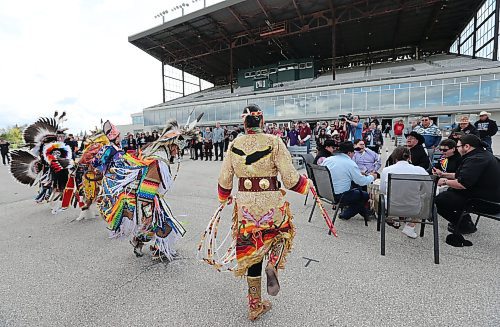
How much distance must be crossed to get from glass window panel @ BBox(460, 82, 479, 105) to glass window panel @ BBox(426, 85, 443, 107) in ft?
4.57

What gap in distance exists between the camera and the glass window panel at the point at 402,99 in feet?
74.3

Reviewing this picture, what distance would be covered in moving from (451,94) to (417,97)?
2.20 m

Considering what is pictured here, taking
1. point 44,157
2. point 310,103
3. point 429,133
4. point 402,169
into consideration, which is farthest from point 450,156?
point 310,103

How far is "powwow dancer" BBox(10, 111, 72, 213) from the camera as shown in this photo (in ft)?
14.1

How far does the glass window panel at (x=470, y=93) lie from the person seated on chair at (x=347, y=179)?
22.7m

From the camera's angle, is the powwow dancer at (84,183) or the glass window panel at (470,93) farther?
the glass window panel at (470,93)

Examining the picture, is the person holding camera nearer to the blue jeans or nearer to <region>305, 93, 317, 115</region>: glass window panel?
the blue jeans

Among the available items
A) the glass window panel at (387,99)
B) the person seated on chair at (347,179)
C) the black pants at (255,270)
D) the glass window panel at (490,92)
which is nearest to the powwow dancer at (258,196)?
the black pants at (255,270)

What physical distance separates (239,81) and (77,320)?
145 feet

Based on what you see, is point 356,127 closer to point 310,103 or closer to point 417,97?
point 417,97

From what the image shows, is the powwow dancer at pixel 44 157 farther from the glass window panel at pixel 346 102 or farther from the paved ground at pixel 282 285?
the glass window panel at pixel 346 102

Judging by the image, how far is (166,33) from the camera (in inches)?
1229

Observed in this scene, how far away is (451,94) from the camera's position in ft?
69.1

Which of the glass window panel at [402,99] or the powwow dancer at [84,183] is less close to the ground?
the glass window panel at [402,99]
